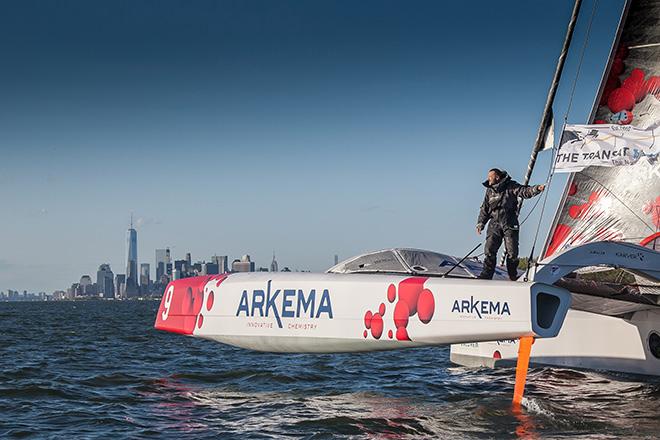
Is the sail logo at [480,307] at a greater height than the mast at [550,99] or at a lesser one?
lesser

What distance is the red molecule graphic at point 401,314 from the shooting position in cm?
773

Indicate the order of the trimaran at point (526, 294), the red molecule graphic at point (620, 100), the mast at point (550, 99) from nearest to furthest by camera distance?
the trimaran at point (526, 294) → the mast at point (550, 99) → the red molecule graphic at point (620, 100)

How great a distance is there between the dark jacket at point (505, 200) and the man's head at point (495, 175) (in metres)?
0.04

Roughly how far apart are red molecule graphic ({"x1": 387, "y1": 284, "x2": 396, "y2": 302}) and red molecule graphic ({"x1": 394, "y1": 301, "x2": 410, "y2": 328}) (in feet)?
0.28

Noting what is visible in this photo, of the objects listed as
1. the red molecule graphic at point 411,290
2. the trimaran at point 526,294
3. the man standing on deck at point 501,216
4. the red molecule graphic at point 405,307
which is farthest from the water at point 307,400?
the man standing on deck at point 501,216

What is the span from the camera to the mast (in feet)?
31.2

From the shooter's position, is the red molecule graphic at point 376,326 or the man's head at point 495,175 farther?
the man's head at point 495,175

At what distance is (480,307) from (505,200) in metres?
1.53

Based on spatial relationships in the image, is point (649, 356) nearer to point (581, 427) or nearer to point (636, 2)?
point (581, 427)

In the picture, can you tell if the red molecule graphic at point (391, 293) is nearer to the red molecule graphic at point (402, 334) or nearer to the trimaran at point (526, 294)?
the trimaran at point (526, 294)

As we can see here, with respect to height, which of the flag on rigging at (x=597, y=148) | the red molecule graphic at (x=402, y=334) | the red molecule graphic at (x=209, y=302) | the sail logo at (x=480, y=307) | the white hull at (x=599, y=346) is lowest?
the white hull at (x=599, y=346)

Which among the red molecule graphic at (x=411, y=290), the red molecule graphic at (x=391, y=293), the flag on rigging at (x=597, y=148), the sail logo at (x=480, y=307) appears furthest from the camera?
the flag on rigging at (x=597, y=148)

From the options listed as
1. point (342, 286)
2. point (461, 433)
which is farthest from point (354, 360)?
point (461, 433)

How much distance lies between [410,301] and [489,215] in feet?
4.94
